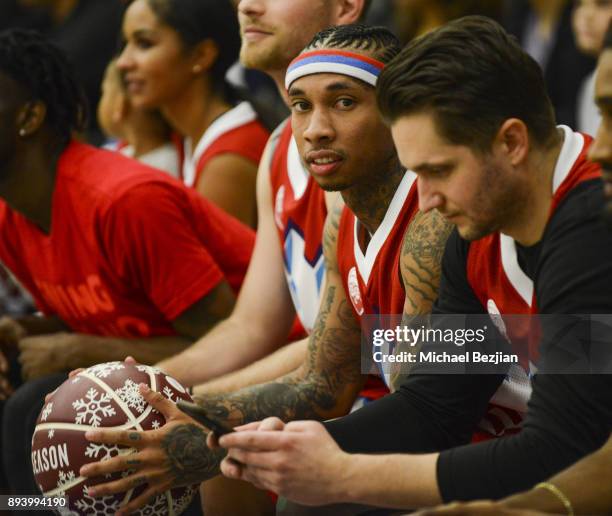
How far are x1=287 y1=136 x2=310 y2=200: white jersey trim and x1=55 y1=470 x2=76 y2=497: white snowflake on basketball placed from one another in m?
1.39

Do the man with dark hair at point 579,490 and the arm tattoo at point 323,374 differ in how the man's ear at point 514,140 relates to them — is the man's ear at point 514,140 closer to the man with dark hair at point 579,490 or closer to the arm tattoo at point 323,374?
the man with dark hair at point 579,490

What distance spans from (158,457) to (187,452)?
3.1 inches

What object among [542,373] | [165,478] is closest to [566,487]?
[542,373]

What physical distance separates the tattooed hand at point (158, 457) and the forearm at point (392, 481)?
67 cm

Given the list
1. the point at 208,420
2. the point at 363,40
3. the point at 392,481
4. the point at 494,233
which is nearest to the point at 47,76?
the point at 363,40

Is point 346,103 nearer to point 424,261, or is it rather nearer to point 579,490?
point 424,261

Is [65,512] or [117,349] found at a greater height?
[117,349]

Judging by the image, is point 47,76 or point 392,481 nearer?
point 392,481

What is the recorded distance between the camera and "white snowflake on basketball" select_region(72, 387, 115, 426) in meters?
3.43

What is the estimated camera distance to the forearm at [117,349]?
464 centimetres

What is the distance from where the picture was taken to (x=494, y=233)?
2.98 m

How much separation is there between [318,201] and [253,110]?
1839mm

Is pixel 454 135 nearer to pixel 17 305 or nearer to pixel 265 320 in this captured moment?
pixel 265 320

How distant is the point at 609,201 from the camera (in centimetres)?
260
